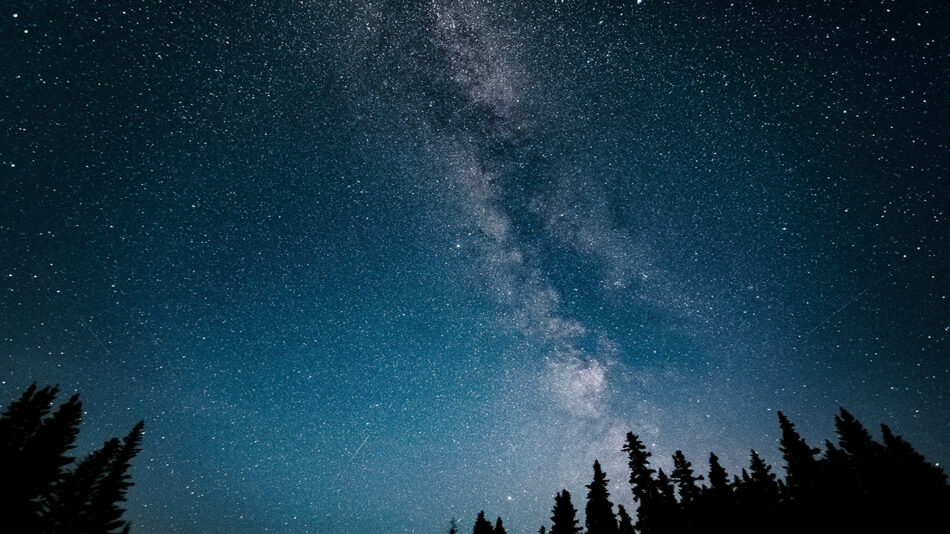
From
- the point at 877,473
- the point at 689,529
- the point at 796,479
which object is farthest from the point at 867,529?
the point at 689,529

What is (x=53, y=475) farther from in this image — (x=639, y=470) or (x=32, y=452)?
(x=639, y=470)

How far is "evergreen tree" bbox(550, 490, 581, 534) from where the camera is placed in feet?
96.1

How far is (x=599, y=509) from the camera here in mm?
28219

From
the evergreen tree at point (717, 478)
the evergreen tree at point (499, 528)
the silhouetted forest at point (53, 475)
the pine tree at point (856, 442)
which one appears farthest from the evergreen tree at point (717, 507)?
the silhouetted forest at point (53, 475)

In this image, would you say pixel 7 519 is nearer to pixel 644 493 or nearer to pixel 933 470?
pixel 644 493

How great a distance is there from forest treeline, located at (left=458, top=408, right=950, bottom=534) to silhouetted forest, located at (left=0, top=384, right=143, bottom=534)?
95.8 feet

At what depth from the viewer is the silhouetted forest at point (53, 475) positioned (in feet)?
56.9

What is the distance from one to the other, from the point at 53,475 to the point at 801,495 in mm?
42251

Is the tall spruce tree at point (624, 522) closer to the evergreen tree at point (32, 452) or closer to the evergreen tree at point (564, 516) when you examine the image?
the evergreen tree at point (564, 516)

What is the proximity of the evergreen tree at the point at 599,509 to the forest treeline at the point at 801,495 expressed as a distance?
6 cm

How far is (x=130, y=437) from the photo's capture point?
79.8 feet

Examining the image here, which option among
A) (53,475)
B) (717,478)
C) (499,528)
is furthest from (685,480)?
(53,475)

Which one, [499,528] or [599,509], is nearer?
[599,509]

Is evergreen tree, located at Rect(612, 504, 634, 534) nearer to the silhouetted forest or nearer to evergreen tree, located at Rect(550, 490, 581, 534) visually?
evergreen tree, located at Rect(550, 490, 581, 534)
